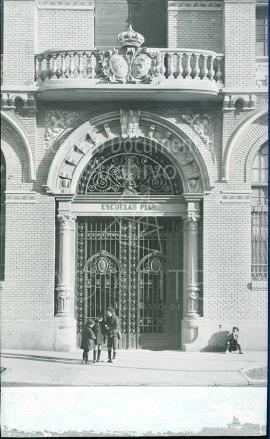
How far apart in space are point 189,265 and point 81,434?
410cm

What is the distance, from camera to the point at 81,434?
1180 cm

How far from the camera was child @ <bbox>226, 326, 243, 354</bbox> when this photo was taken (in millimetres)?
13867

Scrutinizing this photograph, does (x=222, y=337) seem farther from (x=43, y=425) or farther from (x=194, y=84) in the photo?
(x=194, y=84)

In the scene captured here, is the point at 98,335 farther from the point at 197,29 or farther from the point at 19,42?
the point at 197,29

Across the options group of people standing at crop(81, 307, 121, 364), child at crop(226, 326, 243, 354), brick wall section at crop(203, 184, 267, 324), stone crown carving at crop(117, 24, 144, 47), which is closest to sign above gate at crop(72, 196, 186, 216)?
brick wall section at crop(203, 184, 267, 324)

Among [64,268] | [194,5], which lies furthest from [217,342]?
[194,5]

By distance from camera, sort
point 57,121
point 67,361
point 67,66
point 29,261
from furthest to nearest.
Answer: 1. point 57,121
2. point 67,66
3. point 29,261
4. point 67,361

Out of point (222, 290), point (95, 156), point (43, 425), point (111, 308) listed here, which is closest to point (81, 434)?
point (43, 425)

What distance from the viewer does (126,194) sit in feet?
48.7

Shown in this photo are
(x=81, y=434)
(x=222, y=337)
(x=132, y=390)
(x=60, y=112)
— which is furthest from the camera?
(x=60, y=112)

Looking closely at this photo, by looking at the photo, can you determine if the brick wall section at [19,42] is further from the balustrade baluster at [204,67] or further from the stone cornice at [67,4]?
the balustrade baluster at [204,67]

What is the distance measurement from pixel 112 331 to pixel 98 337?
11.0 inches

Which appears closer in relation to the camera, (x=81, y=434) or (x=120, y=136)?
(x=81, y=434)

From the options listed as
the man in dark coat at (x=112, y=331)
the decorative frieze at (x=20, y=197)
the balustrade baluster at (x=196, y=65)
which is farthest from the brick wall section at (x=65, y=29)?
the man in dark coat at (x=112, y=331)
